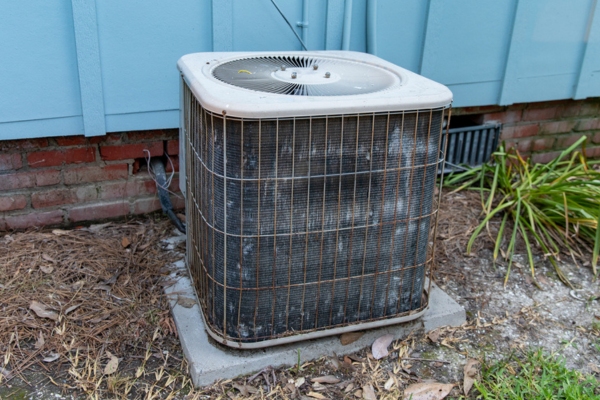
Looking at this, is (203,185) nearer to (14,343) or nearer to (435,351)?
(14,343)

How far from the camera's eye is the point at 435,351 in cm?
224

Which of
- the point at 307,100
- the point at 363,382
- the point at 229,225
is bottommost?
the point at 363,382

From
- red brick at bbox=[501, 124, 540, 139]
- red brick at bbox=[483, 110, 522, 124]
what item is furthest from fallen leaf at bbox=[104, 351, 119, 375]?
red brick at bbox=[501, 124, 540, 139]

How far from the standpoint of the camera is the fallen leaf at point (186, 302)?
2.32m

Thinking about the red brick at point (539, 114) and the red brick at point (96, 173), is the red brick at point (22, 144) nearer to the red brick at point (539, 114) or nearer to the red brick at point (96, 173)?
the red brick at point (96, 173)

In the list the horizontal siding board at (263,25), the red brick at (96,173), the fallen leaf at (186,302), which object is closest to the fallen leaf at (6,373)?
the fallen leaf at (186,302)

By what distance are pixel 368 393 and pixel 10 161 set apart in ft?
6.08

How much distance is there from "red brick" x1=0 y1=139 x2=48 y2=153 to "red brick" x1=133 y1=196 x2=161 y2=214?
0.51 m

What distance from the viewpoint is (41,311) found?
7.47 feet

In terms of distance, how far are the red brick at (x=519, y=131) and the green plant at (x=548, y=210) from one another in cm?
37

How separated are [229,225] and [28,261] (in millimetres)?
1165

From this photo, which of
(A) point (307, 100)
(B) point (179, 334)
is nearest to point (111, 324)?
(B) point (179, 334)

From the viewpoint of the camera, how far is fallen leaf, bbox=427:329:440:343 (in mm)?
2283

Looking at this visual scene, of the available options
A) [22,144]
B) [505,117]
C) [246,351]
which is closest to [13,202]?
[22,144]
